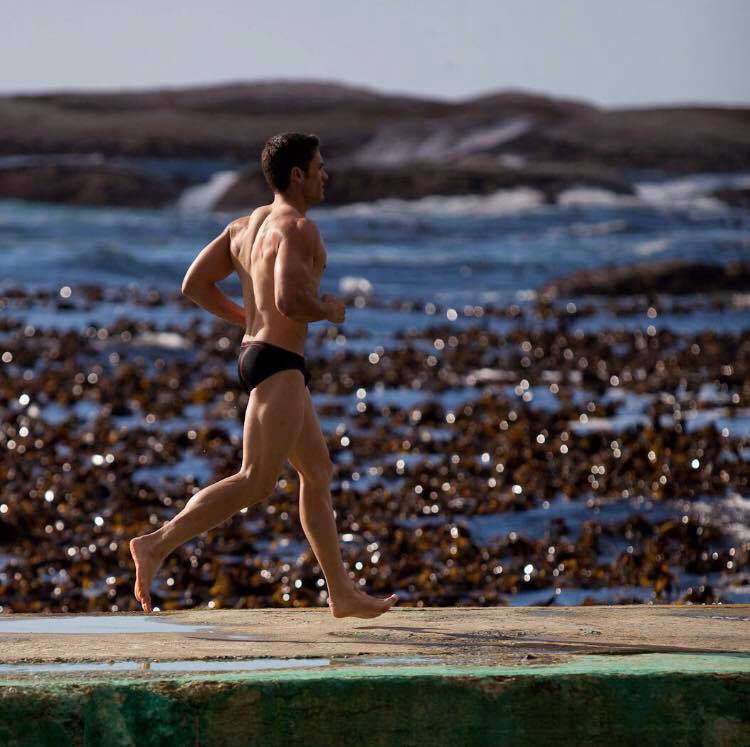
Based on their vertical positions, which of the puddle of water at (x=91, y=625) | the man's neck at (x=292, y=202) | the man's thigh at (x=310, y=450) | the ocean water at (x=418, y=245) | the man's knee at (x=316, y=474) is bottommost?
the ocean water at (x=418, y=245)

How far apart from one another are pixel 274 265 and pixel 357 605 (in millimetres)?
1446

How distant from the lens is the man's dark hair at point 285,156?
645 centimetres

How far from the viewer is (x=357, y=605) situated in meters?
6.52

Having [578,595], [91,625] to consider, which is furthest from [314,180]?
[578,595]

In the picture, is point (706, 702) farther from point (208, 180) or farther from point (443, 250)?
point (208, 180)

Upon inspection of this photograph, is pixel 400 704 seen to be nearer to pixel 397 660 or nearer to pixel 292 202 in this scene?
pixel 397 660

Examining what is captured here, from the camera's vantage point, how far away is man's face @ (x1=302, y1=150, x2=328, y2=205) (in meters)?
6.47

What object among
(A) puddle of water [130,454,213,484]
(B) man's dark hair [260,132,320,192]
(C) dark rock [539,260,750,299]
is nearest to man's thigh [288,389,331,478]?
(B) man's dark hair [260,132,320,192]

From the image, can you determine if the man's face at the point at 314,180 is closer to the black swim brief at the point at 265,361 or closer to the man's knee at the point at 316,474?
the black swim brief at the point at 265,361

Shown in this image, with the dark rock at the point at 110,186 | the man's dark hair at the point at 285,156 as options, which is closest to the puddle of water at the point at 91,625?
the man's dark hair at the point at 285,156

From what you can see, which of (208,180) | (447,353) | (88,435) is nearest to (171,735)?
(88,435)

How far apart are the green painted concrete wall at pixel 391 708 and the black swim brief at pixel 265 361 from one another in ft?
5.30

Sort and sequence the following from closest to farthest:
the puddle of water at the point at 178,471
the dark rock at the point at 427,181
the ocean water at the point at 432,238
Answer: the puddle of water at the point at 178,471
the ocean water at the point at 432,238
the dark rock at the point at 427,181

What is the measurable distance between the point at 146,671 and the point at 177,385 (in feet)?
53.6
